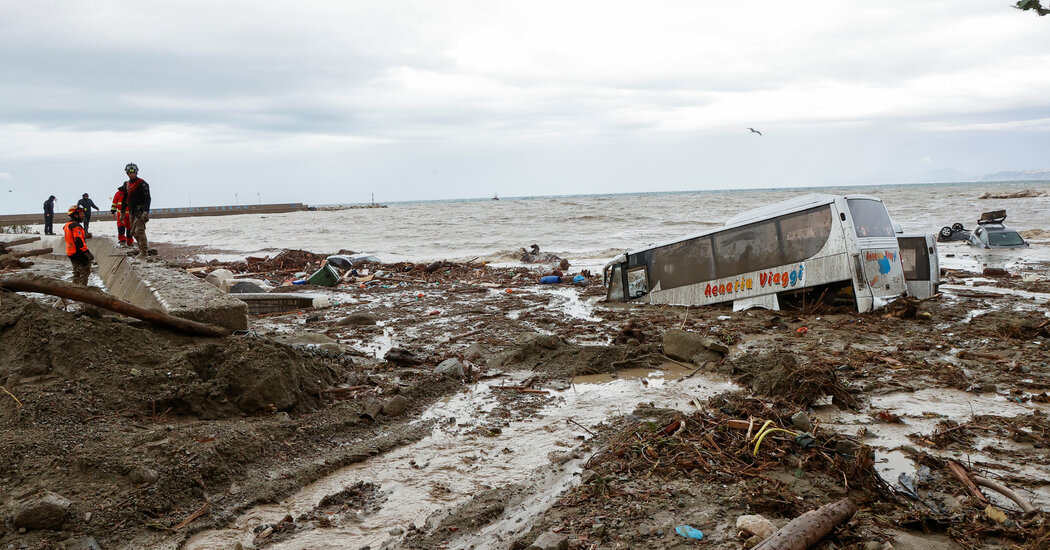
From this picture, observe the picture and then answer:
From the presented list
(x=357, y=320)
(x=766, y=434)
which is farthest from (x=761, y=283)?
(x=357, y=320)

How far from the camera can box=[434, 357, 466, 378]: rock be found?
22.6 ft

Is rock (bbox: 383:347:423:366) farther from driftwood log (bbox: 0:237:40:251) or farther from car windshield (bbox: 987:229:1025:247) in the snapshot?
car windshield (bbox: 987:229:1025:247)

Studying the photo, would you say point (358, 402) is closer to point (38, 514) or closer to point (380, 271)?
point (38, 514)

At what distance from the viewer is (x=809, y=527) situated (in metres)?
3.05

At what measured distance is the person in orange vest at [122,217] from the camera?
48.5 feet

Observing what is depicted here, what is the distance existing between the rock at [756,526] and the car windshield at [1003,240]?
23621 mm

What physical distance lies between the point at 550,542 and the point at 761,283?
844cm

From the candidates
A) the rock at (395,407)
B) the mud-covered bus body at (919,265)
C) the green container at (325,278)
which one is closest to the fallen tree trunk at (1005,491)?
the rock at (395,407)

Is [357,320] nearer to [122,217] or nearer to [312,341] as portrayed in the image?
[312,341]

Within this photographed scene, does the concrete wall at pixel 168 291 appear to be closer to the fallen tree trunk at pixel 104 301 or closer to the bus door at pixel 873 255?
the fallen tree trunk at pixel 104 301

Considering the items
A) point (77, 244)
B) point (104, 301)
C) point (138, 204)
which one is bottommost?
point (104, 301)

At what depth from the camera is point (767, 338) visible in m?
8.73

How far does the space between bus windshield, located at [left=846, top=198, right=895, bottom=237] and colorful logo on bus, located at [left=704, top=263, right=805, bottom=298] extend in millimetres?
1054

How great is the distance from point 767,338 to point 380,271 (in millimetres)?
12900
